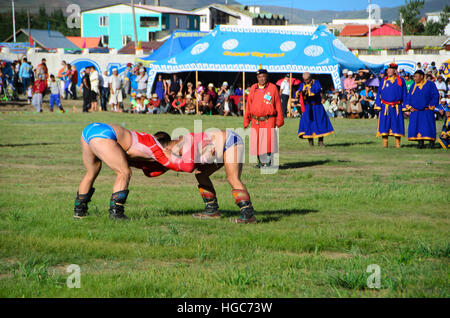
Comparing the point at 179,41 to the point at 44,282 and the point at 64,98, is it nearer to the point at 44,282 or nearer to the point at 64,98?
the point at 64,98

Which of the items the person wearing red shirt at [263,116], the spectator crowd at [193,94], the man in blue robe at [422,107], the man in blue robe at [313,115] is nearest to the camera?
the person wearing red shirt at [263,116]

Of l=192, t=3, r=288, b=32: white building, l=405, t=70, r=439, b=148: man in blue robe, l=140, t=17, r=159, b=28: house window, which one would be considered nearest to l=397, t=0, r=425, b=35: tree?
l=192, t=3, r=288, b=32: white building

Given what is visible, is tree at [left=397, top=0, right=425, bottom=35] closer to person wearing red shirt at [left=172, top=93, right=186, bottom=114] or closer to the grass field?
person wearing red shirt at [left=172, top=93, right=186, bottom=114]

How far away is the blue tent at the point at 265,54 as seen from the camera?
31.0 meters

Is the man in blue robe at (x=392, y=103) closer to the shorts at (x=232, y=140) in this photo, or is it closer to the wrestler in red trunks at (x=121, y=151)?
the shorts at (x=232, y=140)

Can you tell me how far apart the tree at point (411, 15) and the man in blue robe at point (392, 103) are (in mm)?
105363

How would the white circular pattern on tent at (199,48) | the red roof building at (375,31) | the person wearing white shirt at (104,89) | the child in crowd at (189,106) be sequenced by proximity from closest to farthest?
1. the child in crowd at (189,106)
2. the white circular pattern on tent at (199,48)
3. the person wearing white shirt at (104,89)
4. the red roof building at (375,31)

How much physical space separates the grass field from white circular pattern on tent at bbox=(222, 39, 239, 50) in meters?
19.1

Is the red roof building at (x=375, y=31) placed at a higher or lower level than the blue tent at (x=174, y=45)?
higher

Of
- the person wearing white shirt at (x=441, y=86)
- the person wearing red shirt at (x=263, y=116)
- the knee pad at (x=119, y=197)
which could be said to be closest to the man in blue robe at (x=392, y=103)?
the person wearing red shirt at (x=263, y=116)

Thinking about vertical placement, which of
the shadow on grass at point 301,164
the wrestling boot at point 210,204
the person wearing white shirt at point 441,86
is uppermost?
the person wearing white shirt at point 441,86

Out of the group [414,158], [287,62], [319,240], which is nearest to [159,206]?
[319,240]

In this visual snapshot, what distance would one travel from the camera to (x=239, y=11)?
126 meters

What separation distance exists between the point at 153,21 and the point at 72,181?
9817cm
